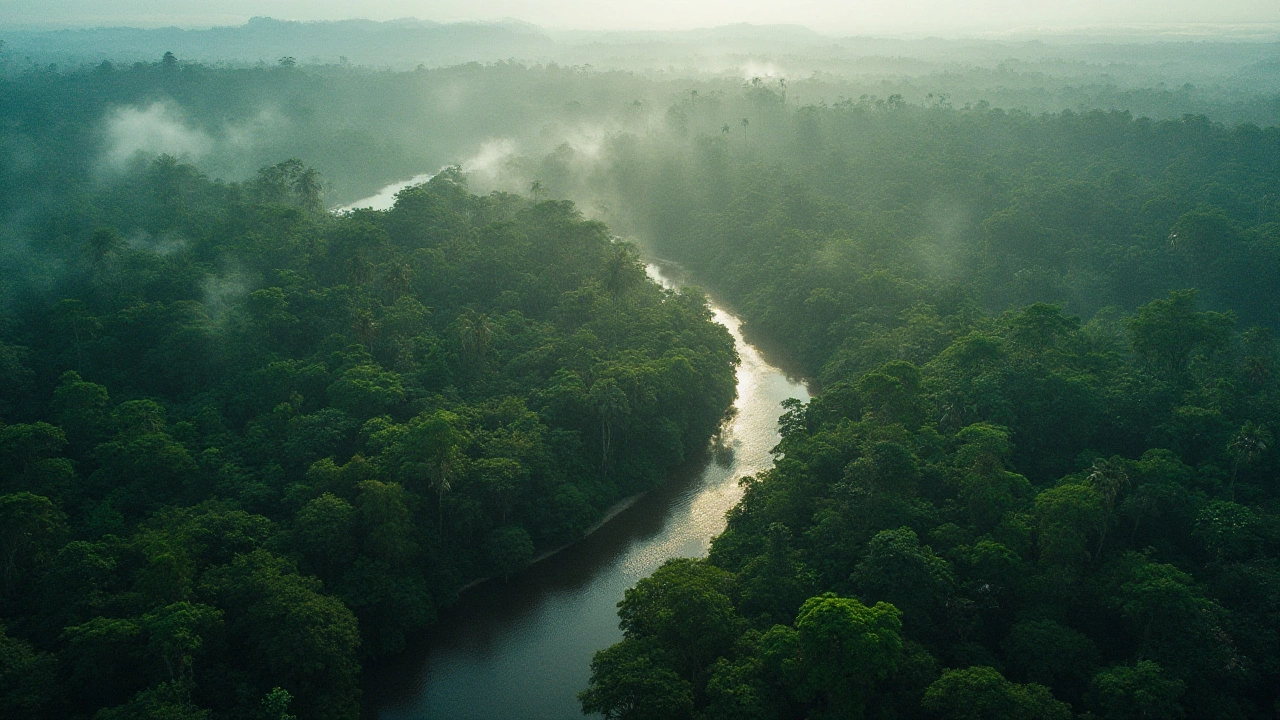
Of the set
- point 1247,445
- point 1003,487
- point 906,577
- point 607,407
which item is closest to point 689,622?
point 906,577

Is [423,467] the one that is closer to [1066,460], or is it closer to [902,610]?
[902,610]

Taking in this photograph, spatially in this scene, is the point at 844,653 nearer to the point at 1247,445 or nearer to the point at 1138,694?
the point at 1138,694

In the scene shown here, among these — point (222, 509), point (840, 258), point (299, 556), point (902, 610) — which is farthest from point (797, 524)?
point (840, 258)

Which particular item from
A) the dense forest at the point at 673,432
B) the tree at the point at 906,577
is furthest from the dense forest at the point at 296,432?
the tree at the point at 906,577

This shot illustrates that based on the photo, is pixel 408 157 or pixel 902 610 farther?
pixel 408 157

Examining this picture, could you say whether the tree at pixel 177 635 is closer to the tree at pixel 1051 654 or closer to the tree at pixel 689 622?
the tree at pixel 689 622

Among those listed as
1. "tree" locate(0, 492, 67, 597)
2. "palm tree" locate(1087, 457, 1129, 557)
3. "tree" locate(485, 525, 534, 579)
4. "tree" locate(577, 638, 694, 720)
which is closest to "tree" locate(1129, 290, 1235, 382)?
"palm tree" locate(1087, 457, 1129, 557)
